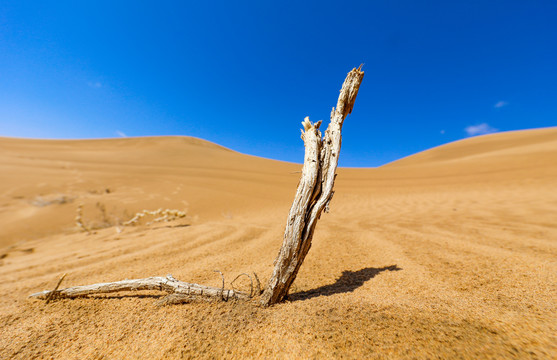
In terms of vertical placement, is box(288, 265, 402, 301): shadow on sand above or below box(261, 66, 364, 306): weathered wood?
below

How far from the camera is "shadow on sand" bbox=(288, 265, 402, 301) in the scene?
1996 mm

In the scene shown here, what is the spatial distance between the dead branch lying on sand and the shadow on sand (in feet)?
1.00

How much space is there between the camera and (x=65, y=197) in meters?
7.53

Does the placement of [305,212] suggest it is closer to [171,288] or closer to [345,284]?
[345,284]

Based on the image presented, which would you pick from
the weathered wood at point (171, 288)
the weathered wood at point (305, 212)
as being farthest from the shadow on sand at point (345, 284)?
the weathered wood at point (171, 288)

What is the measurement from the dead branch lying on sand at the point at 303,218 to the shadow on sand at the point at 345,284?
31 centimetres

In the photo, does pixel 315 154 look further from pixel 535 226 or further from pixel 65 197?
pixel 65 197

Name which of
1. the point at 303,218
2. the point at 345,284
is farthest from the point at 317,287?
the point at 303,218

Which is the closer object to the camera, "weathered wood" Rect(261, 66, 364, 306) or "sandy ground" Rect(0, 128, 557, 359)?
"sandy ground" Rect(0, 128, 557, 359)

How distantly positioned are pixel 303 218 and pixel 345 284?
1.09 metres

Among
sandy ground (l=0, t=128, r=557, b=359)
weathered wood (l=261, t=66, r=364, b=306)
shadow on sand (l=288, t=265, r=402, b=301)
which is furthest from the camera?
shadow on sand (l=288, t=265, r=402, b=301)

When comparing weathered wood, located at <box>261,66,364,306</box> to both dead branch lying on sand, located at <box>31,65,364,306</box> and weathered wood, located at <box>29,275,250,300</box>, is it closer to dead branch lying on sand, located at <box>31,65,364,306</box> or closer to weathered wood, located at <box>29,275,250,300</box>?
dead branch lying on sand, located at <box>31,65,364,306</box>

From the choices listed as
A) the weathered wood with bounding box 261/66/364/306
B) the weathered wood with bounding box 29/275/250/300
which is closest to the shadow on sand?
the weathered wood with bounding box 261/66/364/306

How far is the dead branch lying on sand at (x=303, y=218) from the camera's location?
5.69 feet
